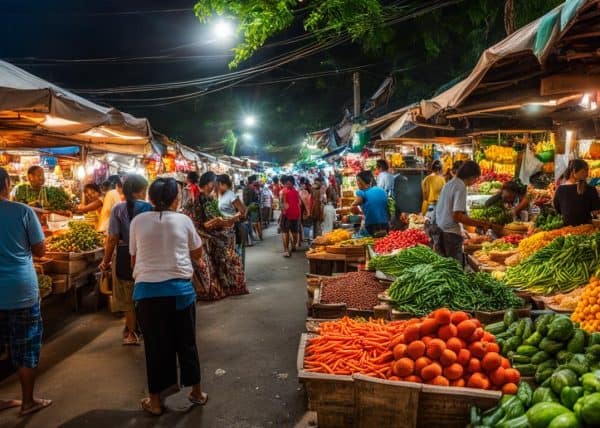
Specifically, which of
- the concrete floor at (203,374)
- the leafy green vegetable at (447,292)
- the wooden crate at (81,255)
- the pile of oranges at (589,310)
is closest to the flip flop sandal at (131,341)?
the concrete floor at (203,374)

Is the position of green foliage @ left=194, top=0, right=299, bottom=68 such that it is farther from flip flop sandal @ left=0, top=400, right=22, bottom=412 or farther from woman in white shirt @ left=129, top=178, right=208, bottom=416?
flip flop sandal @ left=0, top=400, right=22, bottom=412

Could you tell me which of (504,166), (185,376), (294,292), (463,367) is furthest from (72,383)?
(504,166)

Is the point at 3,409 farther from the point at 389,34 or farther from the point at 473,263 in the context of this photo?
the point at 389,34

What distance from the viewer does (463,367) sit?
3061mm

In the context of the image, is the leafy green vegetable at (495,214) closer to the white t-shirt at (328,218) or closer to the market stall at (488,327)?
the market stall at (488,327)

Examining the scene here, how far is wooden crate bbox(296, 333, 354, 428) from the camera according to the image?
3.08 m

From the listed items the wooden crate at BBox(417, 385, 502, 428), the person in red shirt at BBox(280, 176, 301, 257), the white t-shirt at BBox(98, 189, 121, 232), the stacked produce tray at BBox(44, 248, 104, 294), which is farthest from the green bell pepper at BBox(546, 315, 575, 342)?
the person in red shirt at BBox(280, 176, 301, 257)

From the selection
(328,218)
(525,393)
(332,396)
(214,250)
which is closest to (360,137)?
(214,250)

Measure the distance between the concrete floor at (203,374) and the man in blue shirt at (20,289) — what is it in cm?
50

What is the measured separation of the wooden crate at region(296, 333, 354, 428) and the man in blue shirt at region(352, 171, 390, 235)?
5.78 m

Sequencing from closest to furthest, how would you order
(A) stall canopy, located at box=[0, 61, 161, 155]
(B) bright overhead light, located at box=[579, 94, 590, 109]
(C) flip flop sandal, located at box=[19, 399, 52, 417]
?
(C) flip flop sandal, located at box=[19, 399, 52, 417], (A) stall canopy, located at box=[0, 61, 161, 155], (B) bright overhead light, located at box=[579, 94, 590, 109]

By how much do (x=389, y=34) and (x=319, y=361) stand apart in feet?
45.2

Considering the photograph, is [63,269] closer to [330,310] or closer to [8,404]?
[8,404]

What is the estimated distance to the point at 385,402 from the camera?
2934 millimetres
